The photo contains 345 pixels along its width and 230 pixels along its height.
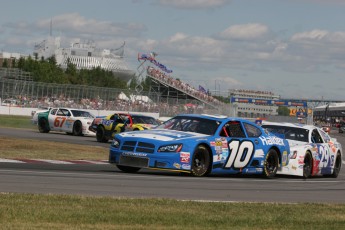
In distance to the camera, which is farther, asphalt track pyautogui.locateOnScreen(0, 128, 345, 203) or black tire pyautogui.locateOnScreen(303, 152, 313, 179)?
black tire pyautogui.locateOnScreen(303, 152, 313, 179)

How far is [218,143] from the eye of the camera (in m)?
19.5

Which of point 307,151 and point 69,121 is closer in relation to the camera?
point 307,151

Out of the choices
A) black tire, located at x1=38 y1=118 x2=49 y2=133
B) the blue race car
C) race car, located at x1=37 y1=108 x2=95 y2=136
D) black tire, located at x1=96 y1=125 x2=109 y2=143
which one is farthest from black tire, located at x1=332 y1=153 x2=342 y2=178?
black tire, located at x1=38 y1=118 x2=49 y2=133

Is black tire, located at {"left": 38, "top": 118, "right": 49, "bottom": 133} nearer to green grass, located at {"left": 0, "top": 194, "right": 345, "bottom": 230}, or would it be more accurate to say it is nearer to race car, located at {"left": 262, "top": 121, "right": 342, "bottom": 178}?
race car, located at {"left": 262, "top": 121, "right": 342, "bottom": 178}

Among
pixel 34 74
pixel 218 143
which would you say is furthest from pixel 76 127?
pixel 34 74

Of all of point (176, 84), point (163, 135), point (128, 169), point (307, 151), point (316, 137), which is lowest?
point (128, 169)

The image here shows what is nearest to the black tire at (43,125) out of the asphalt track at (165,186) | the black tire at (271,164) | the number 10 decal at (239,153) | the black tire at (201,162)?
the asphalt track at (165,186)

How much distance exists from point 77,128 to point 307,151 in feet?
80.8

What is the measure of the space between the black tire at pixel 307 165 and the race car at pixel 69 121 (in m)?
23.8

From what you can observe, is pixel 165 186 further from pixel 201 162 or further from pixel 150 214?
pixel 150 214

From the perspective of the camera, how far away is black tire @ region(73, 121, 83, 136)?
45.2 m

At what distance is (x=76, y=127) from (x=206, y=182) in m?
28.3

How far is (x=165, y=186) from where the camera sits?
52.1 feet

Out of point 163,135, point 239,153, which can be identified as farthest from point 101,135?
point 163,135
